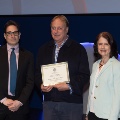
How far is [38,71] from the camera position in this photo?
3.35m

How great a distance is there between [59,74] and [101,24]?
235 cm

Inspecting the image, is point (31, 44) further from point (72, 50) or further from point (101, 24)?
point (72, 50)

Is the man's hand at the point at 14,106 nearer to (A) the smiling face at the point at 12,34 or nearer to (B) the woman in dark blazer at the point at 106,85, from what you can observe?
(A) the smiling face at the point at 12,34

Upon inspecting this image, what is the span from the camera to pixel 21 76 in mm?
3314

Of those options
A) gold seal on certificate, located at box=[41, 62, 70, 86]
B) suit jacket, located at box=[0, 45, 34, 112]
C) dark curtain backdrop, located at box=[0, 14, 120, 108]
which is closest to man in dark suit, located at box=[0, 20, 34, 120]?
suit jacket, located at box=[0, 45, 34, 112]

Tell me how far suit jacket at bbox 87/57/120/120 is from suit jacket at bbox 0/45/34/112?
0.85 metres

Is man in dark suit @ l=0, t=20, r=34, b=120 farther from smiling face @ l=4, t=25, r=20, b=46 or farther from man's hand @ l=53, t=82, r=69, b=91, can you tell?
man's hand @ l=53, t=82, r=69, b=91

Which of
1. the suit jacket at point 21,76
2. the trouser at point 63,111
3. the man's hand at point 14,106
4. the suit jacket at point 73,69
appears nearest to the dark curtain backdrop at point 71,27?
the suit jacket at point 73,69

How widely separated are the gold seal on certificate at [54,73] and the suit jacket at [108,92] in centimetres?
42

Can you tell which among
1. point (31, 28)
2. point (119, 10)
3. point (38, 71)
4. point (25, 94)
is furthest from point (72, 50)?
point (31, 28)

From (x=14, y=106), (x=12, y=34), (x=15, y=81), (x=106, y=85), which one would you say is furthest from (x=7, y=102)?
(x=106, y=85)

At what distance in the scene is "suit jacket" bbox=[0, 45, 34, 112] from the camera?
329 centimetres

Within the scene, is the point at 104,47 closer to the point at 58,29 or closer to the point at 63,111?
the point at 58,29

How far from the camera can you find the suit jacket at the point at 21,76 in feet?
10.8
